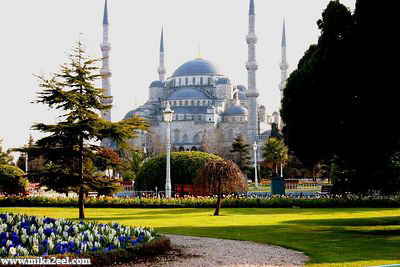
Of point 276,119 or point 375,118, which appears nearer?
point 375,118

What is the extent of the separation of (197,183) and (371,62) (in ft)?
30.0

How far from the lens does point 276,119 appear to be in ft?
395

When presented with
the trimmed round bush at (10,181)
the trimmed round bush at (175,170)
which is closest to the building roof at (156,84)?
the trimmed round bush at (10,181)

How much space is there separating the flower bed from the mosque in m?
78.2

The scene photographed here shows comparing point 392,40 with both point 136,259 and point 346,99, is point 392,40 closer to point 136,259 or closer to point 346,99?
point 346,99

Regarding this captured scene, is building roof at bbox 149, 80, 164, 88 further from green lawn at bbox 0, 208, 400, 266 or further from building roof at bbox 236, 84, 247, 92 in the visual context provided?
green lawn at bbox 0, 208, 400, 266

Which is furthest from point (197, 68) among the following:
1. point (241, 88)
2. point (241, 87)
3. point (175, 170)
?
point (175, 170)

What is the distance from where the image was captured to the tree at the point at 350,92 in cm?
1595

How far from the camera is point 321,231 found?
55.4ft

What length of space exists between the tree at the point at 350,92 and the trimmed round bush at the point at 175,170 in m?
14.4

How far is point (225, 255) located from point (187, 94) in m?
101

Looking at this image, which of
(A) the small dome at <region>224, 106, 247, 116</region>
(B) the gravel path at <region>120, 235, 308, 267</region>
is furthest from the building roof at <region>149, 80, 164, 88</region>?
(B) the gravel path at <region>120, 235, 308, 267</region>

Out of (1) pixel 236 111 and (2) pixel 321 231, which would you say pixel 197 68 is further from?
(2) pixel 321 231

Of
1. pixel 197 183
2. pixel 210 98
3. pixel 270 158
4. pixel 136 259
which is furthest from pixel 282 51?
pixel 136 259
